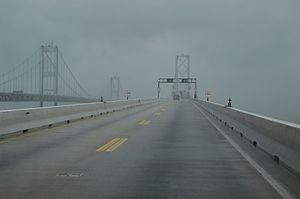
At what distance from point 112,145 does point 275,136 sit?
18.4 ft

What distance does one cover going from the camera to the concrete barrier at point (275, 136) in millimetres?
11589

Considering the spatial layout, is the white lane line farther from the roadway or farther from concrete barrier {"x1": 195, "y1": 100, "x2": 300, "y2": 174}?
concrete barrier {"x1": 195, "y1": 100, "x2": 300, "y2": 174}

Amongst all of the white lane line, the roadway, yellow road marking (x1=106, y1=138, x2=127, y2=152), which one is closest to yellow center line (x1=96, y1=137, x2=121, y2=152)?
the roadway

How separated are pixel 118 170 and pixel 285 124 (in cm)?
412

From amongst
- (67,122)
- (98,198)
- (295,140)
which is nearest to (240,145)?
(295,140)

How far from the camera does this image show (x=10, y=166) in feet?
40.0

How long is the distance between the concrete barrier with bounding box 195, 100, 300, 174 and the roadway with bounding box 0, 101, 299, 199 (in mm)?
848

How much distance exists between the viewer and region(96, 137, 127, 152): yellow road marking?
16000 mm

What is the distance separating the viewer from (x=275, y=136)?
13.9 m

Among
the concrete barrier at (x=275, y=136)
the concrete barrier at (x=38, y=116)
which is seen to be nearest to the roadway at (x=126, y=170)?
the concrete barrier at (x=275, y=136)

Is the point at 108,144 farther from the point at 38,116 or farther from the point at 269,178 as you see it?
the point at 269,178

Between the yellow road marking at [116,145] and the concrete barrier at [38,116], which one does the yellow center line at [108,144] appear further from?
the concrete barrier at [38,116]

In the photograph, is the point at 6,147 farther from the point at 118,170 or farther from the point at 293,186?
the point at 293,186

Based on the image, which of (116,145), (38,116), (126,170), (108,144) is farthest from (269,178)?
(38,116)
